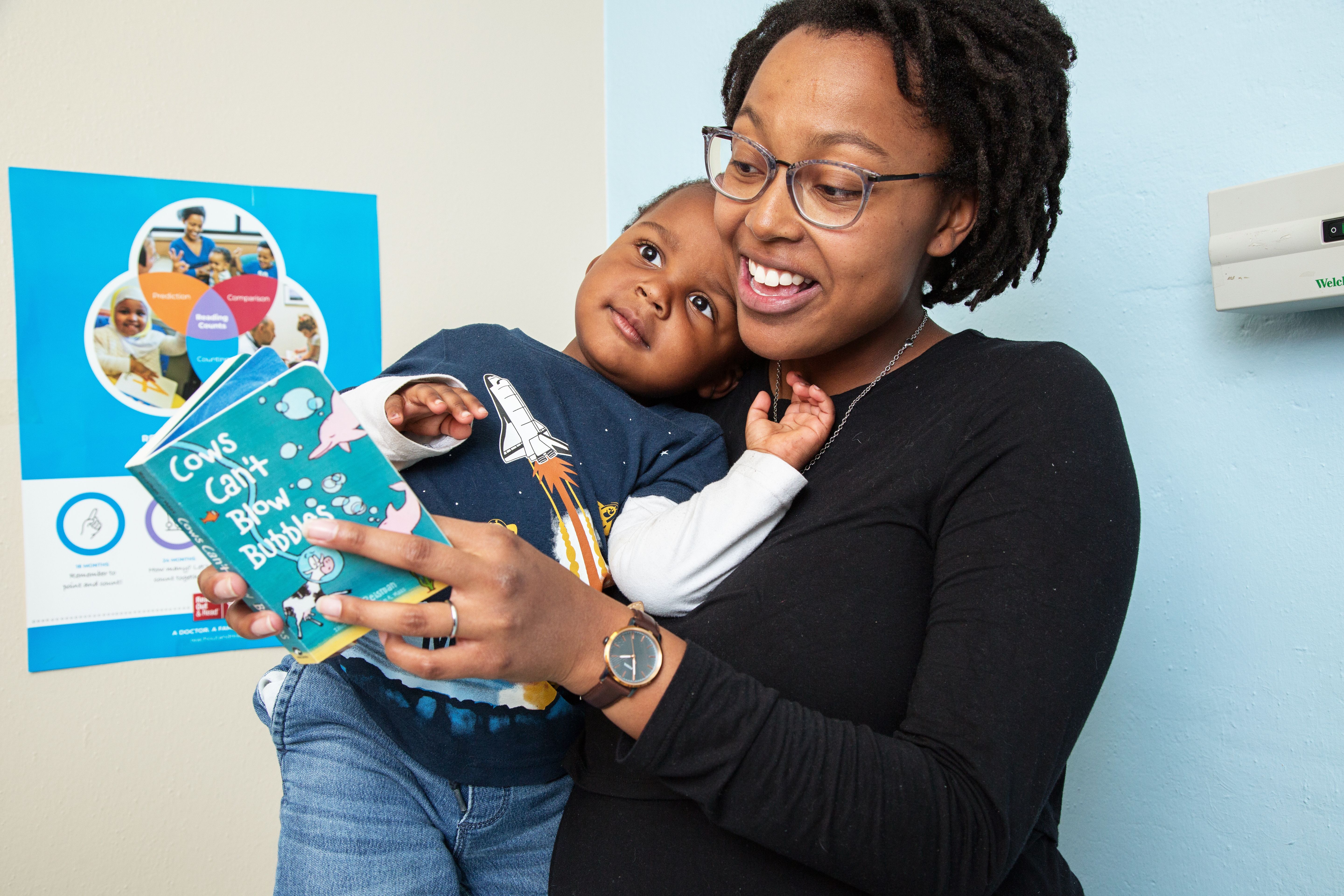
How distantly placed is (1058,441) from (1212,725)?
55 centimetres

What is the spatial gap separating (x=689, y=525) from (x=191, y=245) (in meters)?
1.24

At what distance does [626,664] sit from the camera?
717 mm

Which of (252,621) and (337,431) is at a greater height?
(337,431)

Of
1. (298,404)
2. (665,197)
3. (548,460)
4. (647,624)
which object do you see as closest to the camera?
(298,404)

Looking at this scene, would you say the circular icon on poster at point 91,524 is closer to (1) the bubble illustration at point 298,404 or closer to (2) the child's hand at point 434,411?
(2) the child's hand at point 434,411

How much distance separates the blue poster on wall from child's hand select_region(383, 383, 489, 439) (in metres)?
0.83

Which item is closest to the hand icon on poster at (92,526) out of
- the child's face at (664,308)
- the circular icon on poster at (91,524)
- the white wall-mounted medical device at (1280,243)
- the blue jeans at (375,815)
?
the circular icon on poster at (91,524)

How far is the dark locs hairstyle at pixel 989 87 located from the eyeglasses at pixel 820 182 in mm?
65

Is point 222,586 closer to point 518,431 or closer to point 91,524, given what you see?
point 518,431

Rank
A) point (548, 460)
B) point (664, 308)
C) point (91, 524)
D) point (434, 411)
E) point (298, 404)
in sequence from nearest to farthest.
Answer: point (298, 404) < point (434, 411) < point (548, 460) < point (664, 308) < point (91, 524)

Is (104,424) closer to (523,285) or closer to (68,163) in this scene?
(68,163)

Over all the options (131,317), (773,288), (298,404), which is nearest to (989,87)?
(773,288)

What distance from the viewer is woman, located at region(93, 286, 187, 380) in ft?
5.04

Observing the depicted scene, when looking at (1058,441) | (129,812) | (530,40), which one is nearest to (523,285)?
(530,40)
